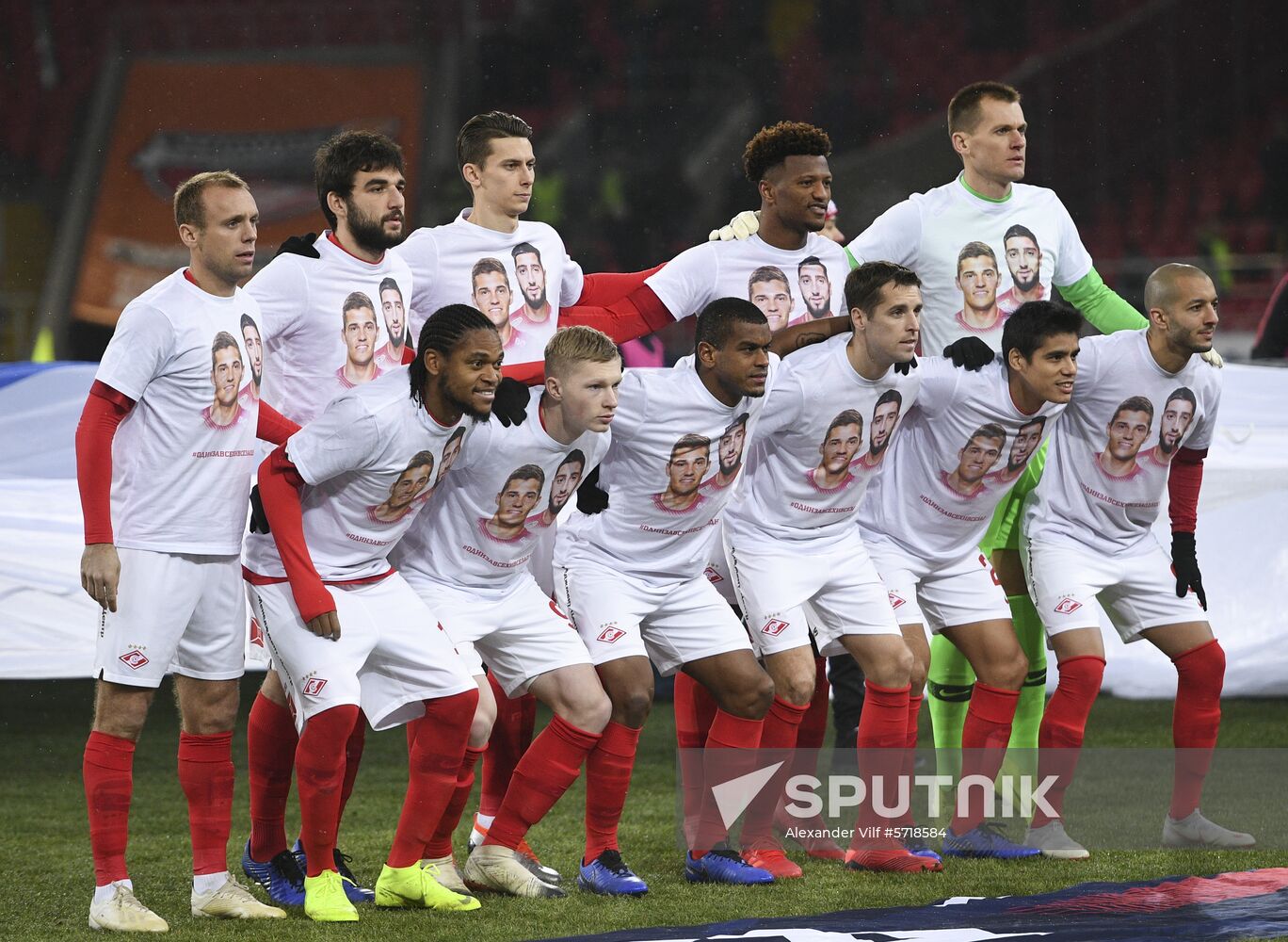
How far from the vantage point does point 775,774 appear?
13.5ft

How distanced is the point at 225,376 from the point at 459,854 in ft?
5.18

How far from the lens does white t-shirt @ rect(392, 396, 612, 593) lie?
376 centimetres

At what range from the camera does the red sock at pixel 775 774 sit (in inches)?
162

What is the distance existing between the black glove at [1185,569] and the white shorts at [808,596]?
0.83 m

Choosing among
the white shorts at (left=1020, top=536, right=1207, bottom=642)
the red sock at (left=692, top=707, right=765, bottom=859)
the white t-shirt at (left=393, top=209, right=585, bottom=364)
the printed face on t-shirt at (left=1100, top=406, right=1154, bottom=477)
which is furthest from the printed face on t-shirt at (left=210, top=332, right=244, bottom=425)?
the printed face on t-shirt at (left=1100, top=406, right=1154, bottom=477)

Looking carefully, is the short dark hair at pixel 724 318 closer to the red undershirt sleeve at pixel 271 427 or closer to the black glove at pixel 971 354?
the black glove at pixel 971 354

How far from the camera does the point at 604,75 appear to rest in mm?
12227

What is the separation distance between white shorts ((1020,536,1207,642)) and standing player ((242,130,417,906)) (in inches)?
71.8

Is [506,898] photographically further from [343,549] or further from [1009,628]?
[1009,628]

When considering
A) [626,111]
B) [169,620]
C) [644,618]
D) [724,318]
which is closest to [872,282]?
[724,318]

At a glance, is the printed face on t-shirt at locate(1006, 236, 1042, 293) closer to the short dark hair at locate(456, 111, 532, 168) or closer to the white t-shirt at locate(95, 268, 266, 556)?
the short dark hair at locate(456, 111, 532, 168)

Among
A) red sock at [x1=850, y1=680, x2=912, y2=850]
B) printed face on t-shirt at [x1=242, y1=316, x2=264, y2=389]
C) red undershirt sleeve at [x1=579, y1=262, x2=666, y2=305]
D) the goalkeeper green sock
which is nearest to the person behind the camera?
printed face on t-shirt at [x1=242, y1=316, x2=264, y2=389]

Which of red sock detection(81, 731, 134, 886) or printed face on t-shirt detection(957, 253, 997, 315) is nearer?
red sock detection(81, 731, 134, 886)

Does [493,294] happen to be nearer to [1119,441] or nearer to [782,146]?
[782,146]
